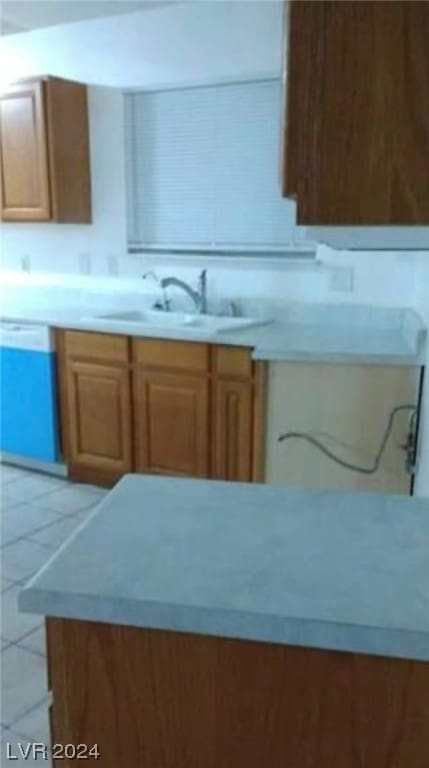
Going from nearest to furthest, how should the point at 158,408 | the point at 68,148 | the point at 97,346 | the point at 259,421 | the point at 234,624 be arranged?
the point at 234,624 < the point at 259,421 < the point at 158,408 < the point at 97,346 < the point at 68,148

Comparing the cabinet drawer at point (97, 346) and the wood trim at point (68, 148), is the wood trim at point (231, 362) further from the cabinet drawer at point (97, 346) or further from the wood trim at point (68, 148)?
the wood trim at point (68, 148)

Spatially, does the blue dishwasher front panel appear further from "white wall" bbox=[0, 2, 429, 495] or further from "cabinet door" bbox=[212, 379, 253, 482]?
"cabinet door" bbox=[212, 379, 253, 482]

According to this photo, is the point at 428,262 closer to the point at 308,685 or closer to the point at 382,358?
the point at 382,358

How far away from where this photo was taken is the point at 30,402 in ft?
12.1

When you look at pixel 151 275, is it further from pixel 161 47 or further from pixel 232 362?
pixel 161 47

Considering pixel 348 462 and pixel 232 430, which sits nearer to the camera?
pixel 348 462

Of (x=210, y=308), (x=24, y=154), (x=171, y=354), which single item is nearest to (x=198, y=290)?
(x=210, y=308)

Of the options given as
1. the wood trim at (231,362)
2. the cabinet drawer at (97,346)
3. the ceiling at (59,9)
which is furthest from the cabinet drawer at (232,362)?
the ceiling at (59,9)

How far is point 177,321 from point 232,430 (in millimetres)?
813

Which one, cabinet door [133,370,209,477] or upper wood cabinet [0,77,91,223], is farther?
upper wood cabinet [0,77,91,223]

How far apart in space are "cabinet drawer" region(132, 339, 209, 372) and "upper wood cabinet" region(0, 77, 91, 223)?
42.1 inches

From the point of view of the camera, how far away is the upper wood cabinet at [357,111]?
26.1 inches

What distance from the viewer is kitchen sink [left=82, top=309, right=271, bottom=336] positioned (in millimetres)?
3162

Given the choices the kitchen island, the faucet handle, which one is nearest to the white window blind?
the faucet handle
